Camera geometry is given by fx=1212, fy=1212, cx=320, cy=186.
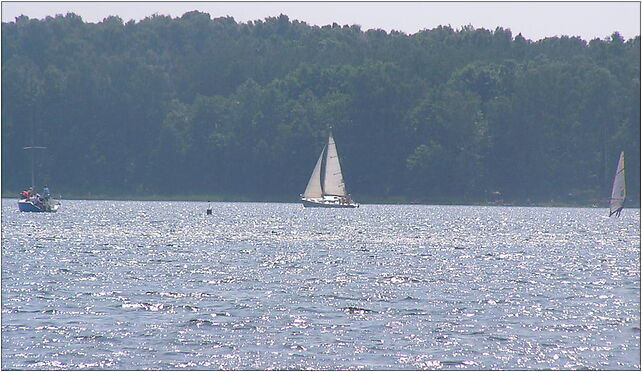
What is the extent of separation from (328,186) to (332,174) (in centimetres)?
200

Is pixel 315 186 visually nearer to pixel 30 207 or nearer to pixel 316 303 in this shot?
pixel 30 207

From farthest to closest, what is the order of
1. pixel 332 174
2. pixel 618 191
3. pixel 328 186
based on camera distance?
pixel 328 186 < pixel 332 174 < pixel 618 191

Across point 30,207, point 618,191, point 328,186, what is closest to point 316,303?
point 618,191

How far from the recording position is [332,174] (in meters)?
178

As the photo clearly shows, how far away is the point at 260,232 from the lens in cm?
11112

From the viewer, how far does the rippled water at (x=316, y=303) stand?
38625 mm

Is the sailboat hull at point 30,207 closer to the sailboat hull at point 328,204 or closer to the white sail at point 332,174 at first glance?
the sailboat hull at point 328,204

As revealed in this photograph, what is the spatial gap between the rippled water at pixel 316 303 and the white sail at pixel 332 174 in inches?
2956

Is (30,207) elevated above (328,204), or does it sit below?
below

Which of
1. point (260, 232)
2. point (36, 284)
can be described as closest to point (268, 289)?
point (36, 284)

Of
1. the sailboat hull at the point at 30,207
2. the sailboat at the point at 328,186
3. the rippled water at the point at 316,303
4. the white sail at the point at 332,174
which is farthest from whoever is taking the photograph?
the sailboat at the point at 328,186

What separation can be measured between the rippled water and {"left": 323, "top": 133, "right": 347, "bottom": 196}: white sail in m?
75.1

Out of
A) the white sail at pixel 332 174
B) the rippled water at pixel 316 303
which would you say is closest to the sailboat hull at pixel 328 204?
the white sail at pixel 332 174

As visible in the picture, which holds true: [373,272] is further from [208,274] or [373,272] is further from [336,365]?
[336,365]
